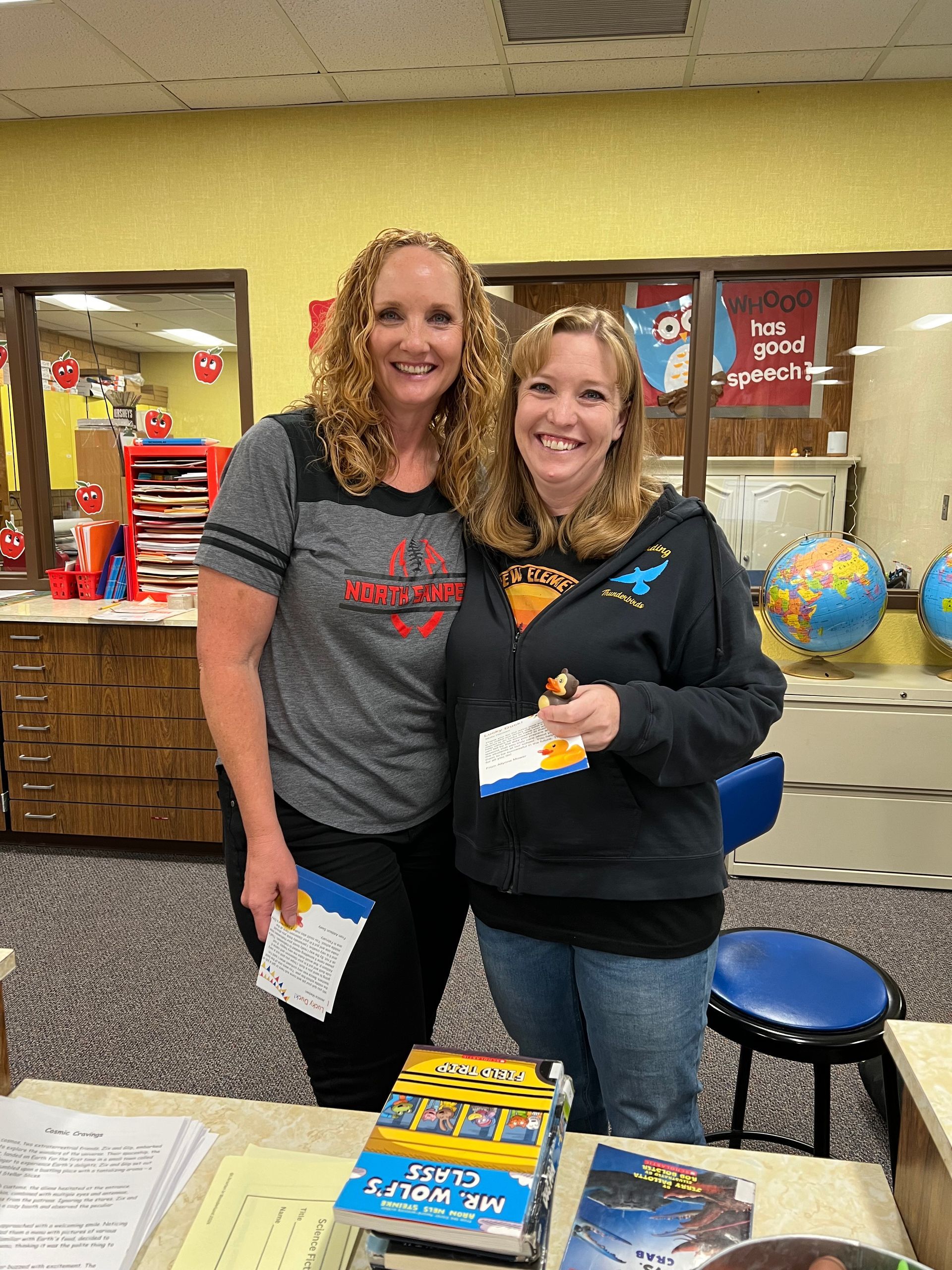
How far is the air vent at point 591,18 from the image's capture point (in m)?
2.66

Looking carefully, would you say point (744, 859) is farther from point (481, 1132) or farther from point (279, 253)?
point (279, 253)

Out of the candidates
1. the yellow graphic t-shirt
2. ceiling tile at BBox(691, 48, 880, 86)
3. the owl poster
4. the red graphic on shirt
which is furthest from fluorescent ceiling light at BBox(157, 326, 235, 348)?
the yellow graphic t-shirt

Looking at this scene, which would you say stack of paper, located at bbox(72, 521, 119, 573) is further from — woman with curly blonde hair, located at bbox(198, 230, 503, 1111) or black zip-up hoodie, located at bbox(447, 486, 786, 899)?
black zip-up hoodie, located at bbox(447, 486, 786, 899)

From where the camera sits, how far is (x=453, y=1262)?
2.15 ft

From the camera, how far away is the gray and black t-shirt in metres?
1.26

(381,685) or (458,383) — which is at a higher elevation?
(458,383)

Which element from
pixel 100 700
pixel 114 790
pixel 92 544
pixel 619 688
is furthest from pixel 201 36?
pixel 619 688

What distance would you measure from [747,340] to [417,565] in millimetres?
2827

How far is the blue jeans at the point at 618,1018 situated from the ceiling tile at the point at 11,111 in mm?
3676

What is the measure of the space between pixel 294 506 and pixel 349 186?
2.72 meters

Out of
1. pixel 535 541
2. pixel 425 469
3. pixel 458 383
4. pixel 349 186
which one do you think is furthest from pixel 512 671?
pixel 349 186

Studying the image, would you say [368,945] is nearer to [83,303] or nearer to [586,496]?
[586,496]

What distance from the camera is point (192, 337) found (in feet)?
12.5

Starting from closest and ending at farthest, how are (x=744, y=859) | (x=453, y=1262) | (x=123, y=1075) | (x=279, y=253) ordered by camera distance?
(x=453, y=1262) → (x=123, y=1075) → (x=744, y=859) → (x=279, y=253)
